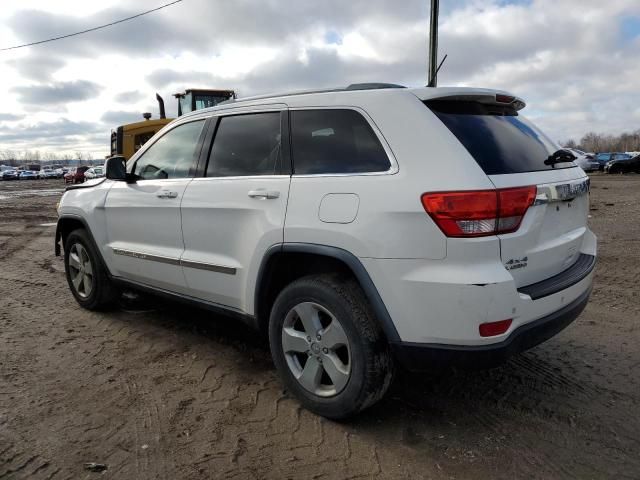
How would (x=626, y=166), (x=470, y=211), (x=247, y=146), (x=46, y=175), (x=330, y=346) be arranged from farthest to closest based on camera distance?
(x=46, y=175), (x=626, y=166), (x=247, y=146), (x=330, y=346), (x=470, y=211)

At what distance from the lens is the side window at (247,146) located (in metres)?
3.26

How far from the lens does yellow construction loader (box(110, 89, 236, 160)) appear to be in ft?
40.8

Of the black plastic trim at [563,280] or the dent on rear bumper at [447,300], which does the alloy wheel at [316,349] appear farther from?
the black plastic trim at [563,280]

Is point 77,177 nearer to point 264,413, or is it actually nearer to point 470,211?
point 264,413

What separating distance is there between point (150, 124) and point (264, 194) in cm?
1042

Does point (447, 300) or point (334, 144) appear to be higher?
point (334, 144)

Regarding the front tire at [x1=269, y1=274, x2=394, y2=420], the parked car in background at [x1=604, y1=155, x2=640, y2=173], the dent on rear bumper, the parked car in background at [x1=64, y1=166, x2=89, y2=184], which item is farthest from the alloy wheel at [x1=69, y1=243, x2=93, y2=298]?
the parked car in background at [x1=604, y1=155, x2=640, y2=173]

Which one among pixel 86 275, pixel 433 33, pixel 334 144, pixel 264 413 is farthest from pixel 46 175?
pixel 334 144

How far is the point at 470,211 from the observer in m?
2.36

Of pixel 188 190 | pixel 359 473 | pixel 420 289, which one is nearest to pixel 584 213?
pixel 420 289

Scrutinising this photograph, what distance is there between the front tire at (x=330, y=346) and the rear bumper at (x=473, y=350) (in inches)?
7.0

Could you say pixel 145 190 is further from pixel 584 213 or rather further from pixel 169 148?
pixel 584 213

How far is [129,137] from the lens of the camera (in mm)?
12672

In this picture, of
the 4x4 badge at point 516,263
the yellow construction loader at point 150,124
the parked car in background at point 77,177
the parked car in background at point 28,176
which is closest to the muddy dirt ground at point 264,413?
the 4x4 badge at point 516,263
